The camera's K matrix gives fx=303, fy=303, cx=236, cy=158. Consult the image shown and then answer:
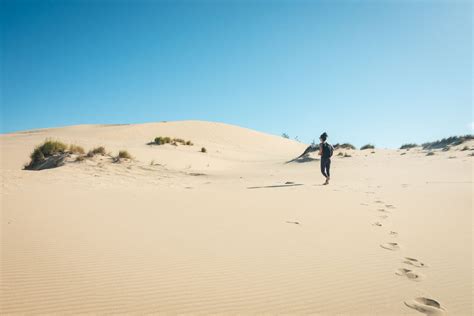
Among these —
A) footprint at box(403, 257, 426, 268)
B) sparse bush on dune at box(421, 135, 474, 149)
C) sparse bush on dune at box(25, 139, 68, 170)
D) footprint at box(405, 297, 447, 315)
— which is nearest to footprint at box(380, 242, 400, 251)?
footprint at box(403, 257, 426, 268)

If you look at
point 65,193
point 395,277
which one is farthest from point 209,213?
point 65,193

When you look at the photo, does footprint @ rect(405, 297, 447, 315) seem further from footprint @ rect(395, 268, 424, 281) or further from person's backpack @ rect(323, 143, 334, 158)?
person's backpack @ rect(323, 143, 334, 158)

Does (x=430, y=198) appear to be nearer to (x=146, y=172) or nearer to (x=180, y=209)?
(x=180, y=209)

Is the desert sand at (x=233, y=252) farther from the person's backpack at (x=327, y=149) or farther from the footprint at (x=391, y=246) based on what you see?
the person's backpack at (x=327, y=149)

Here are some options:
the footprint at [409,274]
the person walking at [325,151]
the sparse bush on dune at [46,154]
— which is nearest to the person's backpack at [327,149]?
the person walking at [325,151]

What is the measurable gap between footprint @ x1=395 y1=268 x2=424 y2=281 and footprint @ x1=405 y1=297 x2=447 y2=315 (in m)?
0.39

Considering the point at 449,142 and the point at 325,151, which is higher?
the point at 449,142

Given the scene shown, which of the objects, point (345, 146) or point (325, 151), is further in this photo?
point (345, 146)

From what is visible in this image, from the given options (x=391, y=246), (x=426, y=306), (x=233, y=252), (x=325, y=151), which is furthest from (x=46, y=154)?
(x=426, y=306)

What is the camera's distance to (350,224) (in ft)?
15.0

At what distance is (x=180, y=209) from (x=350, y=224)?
2.87 m

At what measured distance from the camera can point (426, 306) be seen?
90.6 inches

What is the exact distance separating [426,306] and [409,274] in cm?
58

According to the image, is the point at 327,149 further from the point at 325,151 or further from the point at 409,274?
the point at 409,274
